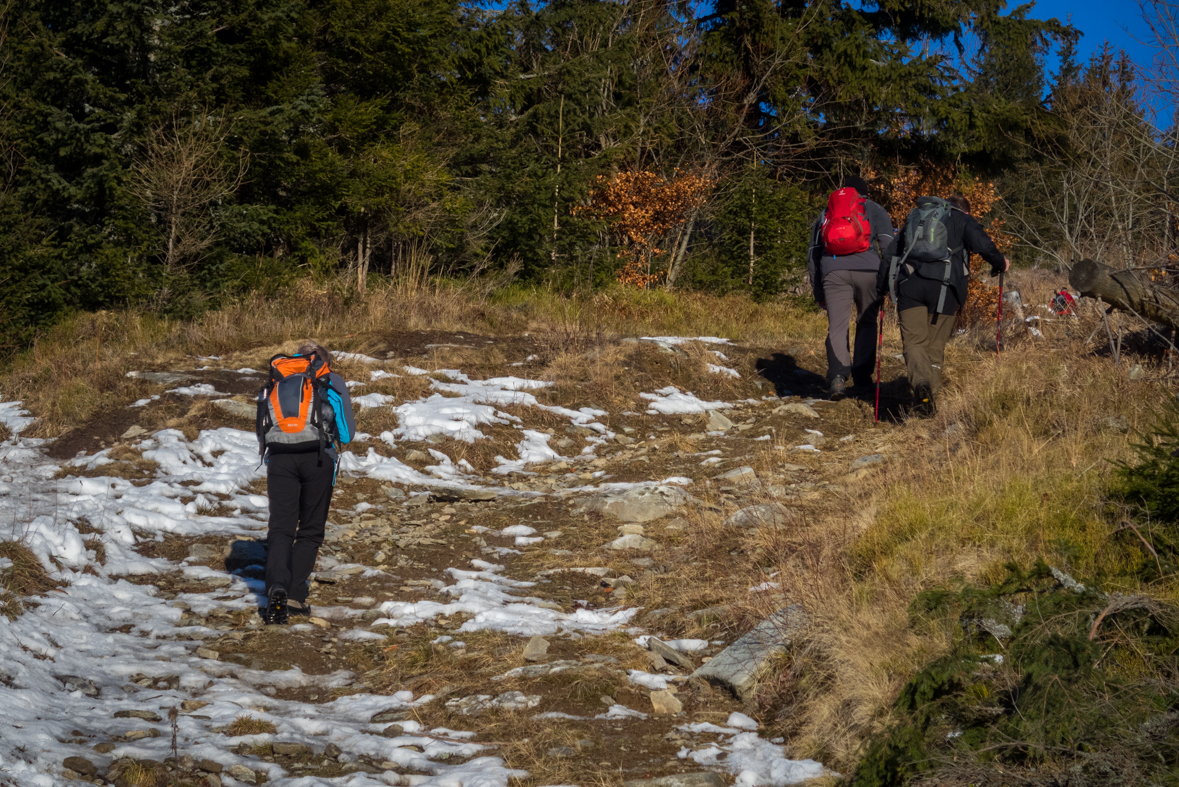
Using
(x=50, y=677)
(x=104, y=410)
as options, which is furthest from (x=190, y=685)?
(x=104, y=410)

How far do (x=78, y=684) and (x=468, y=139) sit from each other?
16373mm

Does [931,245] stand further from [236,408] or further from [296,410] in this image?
[236,408]

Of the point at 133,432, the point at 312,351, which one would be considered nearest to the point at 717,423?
the point at 312,351

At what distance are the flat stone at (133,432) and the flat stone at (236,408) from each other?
2.56 ft

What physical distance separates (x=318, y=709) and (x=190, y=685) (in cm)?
63

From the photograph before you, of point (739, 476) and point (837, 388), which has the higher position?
point (837, 388)

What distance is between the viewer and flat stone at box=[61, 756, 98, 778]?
10.9ft

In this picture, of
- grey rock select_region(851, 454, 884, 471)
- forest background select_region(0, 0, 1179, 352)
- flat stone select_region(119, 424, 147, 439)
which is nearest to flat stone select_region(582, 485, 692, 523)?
grey rock select_region(851, 454, 884, 471)

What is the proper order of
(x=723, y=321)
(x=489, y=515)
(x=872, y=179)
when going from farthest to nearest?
(x=872, y=179) → (x=723, y=321) → (x=489, y=515)

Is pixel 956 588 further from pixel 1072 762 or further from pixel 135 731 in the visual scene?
pixel 135 731

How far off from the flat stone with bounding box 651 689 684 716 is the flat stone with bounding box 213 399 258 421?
6.04 meters

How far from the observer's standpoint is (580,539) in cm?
676

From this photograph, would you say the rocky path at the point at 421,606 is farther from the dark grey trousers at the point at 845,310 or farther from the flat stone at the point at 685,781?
the dark grey trousers at the point at 845,310

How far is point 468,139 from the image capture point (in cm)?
1927
